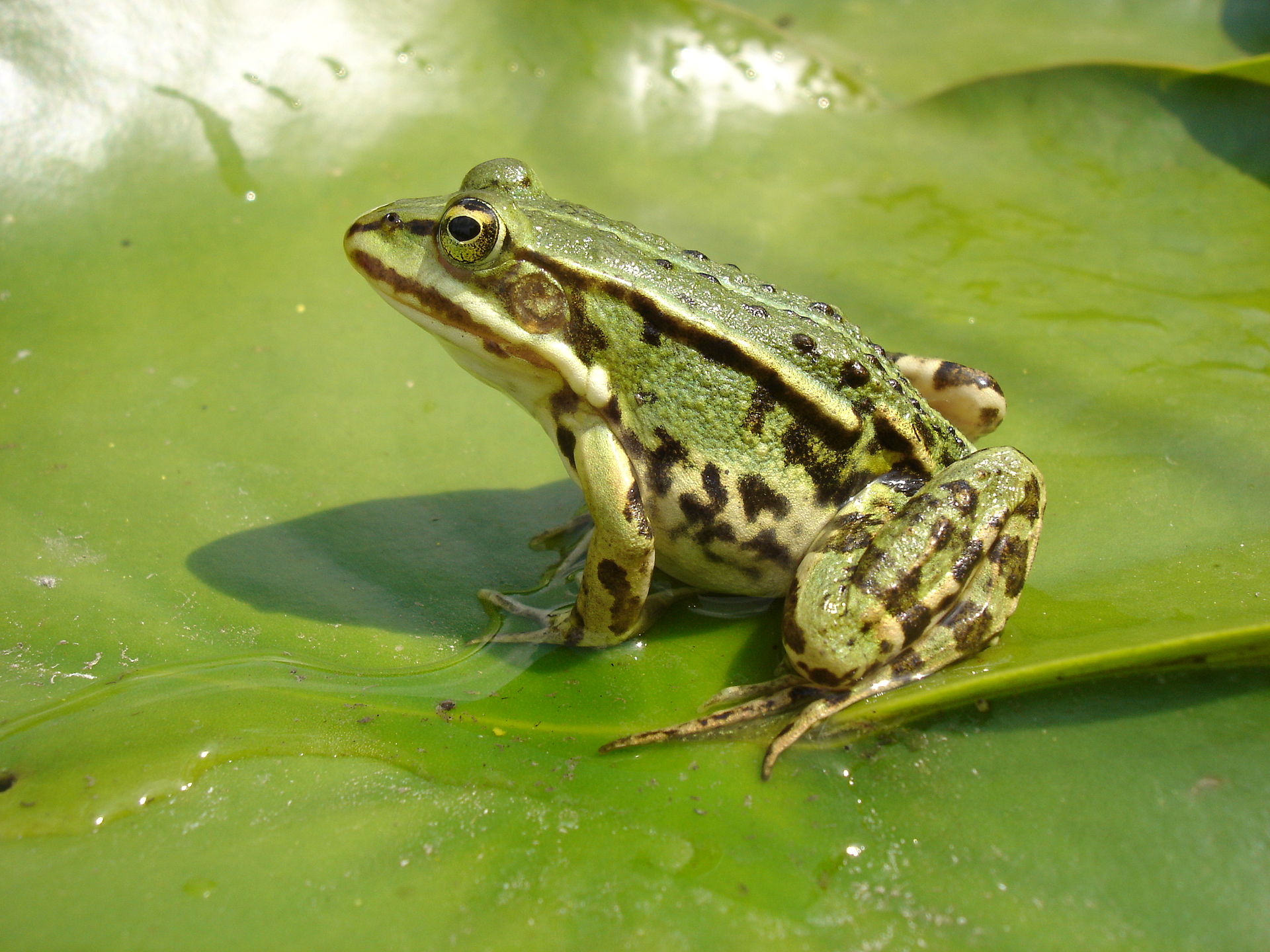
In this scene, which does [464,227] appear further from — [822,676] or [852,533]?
[822,676]

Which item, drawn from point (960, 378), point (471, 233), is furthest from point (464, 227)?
point (960, 378)

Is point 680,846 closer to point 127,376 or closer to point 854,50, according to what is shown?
point 127,376

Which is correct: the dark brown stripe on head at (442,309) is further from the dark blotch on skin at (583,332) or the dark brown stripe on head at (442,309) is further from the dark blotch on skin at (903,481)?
the dark blotch on skin at (903,481)

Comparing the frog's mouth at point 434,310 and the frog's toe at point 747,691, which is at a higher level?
the frog's mouth at point 434,310

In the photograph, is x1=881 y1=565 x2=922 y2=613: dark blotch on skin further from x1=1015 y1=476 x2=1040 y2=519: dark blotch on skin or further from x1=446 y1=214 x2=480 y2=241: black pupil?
x1=446 y1=214 x2=480 y2=241: black pupil

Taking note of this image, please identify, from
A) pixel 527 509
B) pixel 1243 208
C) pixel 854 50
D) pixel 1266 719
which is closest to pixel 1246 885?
pixel 1266 719

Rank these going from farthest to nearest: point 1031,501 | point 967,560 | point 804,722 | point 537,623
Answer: point 537,623
point 1031,501
point 967,560
point 804,722

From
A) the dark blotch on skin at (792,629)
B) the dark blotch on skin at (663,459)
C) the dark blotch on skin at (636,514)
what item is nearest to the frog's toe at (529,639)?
the dark blotch on skin at (636,514)

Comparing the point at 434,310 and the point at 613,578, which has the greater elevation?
the point at 434,310

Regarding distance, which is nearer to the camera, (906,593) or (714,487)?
(906,593)
